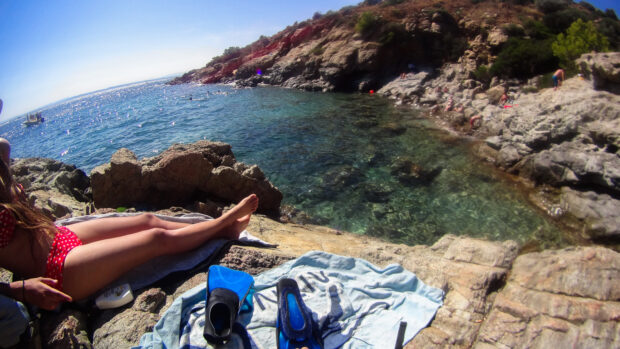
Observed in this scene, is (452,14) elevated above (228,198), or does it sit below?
above

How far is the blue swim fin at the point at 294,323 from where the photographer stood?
7.17 ft

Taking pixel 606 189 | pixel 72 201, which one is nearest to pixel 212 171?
pixel 72 201

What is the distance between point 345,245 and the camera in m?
4.45

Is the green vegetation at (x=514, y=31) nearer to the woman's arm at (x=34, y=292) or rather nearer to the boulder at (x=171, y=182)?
the boulder at (x=171, y=182)

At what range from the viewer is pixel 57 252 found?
2.44 meters

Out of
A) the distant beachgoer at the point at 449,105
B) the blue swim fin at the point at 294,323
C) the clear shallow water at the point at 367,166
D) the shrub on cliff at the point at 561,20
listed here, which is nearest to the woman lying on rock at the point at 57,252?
the blue swim fin at the point at 294,323

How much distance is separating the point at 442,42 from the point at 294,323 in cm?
2838

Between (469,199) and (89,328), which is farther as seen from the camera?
(469,199)

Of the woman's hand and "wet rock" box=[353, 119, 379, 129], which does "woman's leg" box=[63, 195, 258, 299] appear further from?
"wet rock" box=[353, 119, 379, 129]

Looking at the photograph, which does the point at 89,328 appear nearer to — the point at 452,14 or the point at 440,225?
the point at 440,225

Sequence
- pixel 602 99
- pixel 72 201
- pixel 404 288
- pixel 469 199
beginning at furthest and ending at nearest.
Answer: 1. pixel 602 99
2. pixel 469 199
3. pixel 72 201
4. pixel 404 288

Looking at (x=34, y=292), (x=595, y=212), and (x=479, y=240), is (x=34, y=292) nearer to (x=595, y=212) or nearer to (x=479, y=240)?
(x=479, y=240)

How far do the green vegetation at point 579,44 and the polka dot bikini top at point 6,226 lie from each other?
67.8ft

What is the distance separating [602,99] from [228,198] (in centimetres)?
1274
